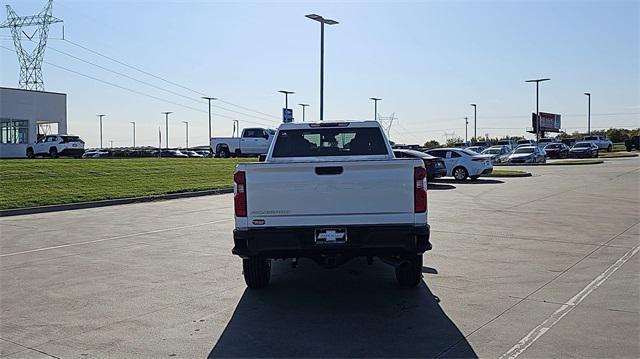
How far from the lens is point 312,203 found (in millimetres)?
6180

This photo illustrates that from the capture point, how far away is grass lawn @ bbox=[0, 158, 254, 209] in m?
17.9

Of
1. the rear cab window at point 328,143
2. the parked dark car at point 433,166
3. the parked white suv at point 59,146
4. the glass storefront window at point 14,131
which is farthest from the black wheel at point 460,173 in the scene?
the glass storefront window at point 14,131

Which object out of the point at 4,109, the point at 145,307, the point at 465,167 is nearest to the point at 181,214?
the point at 145,307

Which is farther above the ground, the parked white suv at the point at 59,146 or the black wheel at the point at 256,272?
the parked white suv at the point at 59,146

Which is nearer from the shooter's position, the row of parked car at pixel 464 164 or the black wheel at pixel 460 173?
the row of parked car at pixel 464 164

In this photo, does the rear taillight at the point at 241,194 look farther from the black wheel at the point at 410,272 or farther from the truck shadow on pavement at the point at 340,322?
the black wheel at the point at 410,272

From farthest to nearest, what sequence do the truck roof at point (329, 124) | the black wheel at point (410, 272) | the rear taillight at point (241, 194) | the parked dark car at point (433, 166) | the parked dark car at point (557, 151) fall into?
the parked dark car at point (557, 151) < the parked dark car at point (433, 166) < the truck roof at point (329, 124) < the black wheel at point (410, 272) < the rear taillight at point (241, 194)

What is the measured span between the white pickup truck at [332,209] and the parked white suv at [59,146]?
114 feet

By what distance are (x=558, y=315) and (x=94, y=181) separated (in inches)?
756

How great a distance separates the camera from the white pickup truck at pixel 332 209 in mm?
6102

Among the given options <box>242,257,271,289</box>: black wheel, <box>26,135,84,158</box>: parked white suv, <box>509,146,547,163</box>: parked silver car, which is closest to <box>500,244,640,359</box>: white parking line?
<box>242,257,271,289</box>: black wheel

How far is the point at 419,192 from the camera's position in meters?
6.14

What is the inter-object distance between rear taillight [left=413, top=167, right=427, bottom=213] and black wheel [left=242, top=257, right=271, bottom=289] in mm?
1931

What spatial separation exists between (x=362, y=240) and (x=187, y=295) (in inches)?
88.3
